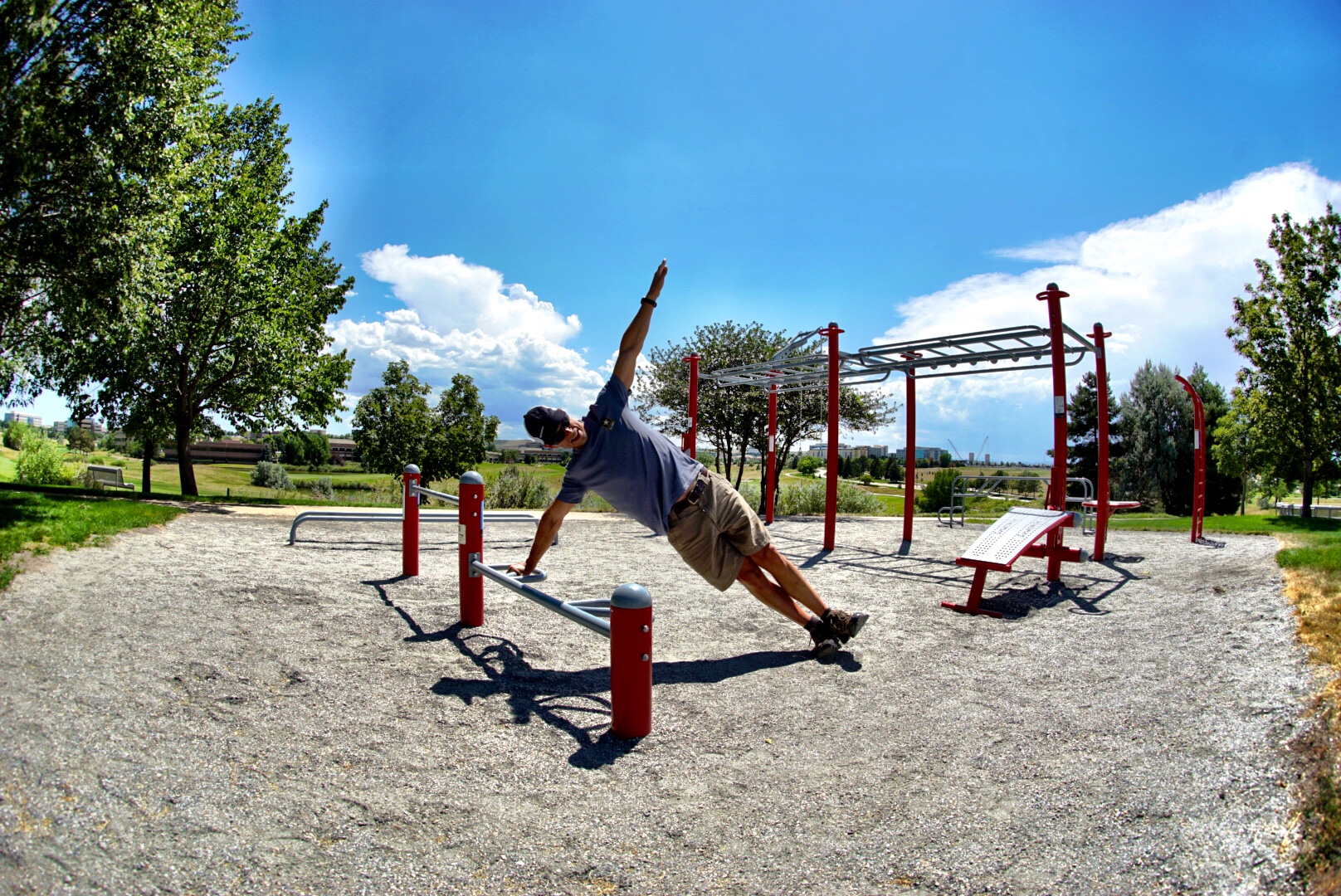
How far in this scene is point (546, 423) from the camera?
3646 mm

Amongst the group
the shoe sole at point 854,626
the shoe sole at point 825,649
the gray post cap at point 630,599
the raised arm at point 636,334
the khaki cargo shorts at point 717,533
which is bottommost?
the shoe sole at point 825,649

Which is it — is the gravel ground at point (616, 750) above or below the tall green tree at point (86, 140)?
below

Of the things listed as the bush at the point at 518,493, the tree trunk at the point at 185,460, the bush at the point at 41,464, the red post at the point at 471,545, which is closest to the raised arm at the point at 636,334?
the red post at the point at 471,545

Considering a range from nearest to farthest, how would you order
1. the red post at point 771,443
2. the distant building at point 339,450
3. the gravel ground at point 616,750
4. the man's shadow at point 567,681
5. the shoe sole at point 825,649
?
the gravel ground at point 616,750 < the man's shadow at point 567,681 < the shoe sole at point 825,649 < the red post at point 771,443 < the distant building at point 339,450

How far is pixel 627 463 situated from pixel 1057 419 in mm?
5268

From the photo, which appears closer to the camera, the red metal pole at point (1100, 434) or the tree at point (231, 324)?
the red metal pole at point (1100, 434)

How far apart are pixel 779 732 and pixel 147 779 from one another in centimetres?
250

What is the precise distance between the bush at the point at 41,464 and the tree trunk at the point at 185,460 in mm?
6624

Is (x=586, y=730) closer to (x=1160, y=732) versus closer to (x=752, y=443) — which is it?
(x=1160, y=732)

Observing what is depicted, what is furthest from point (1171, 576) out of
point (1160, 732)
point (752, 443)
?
point (752, 443)

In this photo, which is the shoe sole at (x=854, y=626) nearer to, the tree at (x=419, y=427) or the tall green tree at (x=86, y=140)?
the tall green tree at (x=86, y=140)

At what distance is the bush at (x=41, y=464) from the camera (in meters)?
22.0

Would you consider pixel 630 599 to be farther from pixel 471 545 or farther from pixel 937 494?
pixel 937 494

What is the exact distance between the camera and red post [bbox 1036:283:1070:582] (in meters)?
6.88
